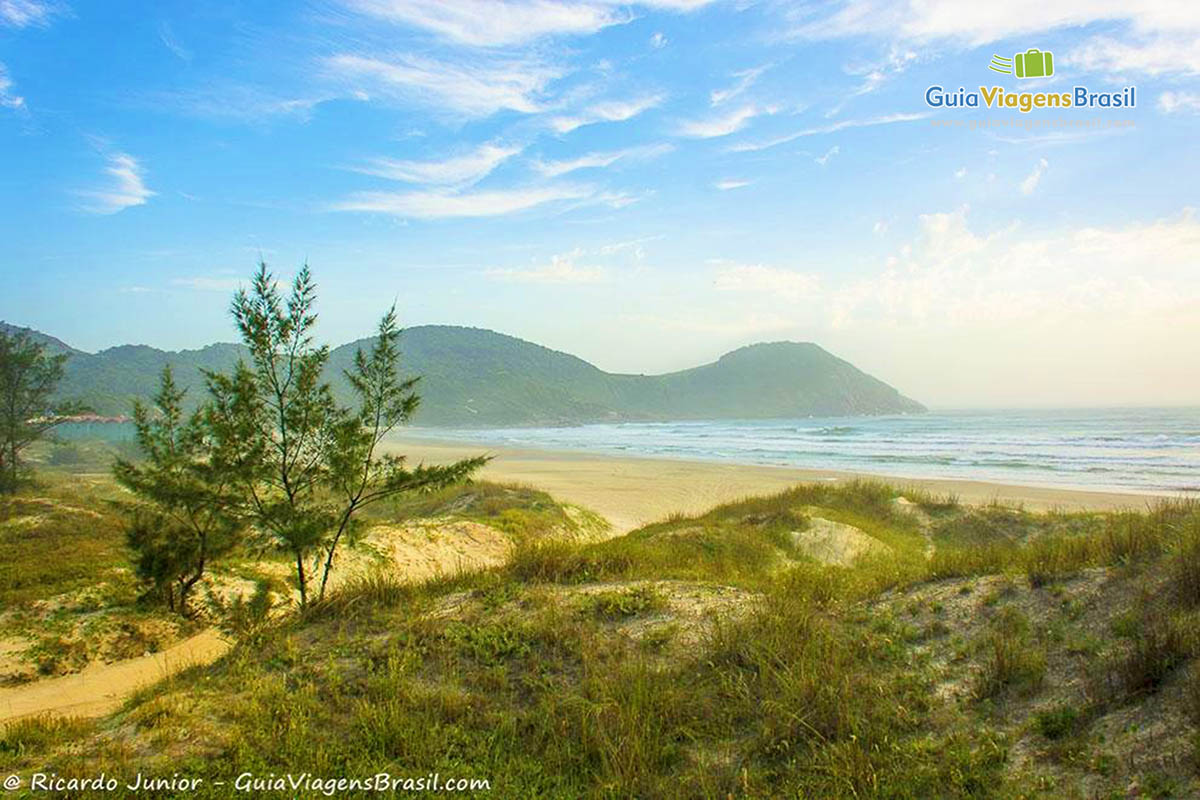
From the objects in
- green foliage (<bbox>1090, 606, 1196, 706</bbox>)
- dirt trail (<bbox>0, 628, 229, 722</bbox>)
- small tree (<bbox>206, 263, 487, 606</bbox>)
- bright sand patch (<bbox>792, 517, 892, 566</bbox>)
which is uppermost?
small tree (<bbox>206, 263, 487, 606</bbox>)

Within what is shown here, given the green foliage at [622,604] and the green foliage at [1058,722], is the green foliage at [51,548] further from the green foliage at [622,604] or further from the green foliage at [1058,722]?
the green foliage at [1058,722]

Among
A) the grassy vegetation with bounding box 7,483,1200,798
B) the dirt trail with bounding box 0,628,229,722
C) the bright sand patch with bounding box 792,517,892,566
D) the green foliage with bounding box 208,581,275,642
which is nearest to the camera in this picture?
the grassy vegetation with bounding box 7,483,1200,798

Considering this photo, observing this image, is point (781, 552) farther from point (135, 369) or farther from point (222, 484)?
point (135, 369)

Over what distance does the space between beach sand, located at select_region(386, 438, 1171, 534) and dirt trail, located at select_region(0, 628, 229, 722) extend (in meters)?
13.9

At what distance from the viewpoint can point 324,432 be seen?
9.90 metres

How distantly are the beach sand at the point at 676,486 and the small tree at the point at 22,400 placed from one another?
63.0ft

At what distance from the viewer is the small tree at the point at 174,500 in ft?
32.6

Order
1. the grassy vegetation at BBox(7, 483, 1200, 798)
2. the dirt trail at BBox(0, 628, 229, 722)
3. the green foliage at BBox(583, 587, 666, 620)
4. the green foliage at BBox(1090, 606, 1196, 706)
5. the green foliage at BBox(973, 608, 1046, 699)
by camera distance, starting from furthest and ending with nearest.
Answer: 1. the dirt trail at BBox(0, 628, 229, 722)
2. the green foliage at BBox(583, 587, 666, 620)
3. the green foliage at BBox(973, 608, 1046, 699)
4. the green foliage at BBox(1090, 606, 1196, 706)
5. the grassy vegetation at BBox(7, 483, 1200, 798)

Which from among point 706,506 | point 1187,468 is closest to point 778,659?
point 706,506

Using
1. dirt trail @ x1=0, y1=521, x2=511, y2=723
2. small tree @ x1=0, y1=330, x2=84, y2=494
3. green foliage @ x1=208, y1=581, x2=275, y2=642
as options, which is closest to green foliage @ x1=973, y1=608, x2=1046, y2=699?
dirt trail @ x1=0, y1=521, x2=511, y2=723

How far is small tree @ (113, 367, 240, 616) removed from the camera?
9922mm

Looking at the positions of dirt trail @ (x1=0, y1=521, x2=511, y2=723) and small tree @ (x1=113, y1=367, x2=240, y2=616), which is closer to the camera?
dirt trail @ (x1=0, y1=521, x2=511, y2=723)

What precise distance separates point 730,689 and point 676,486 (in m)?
28.7

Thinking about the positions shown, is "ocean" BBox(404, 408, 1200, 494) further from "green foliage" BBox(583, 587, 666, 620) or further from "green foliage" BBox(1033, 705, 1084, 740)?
"green foliage" BBox(583, 587, 666, 620)
